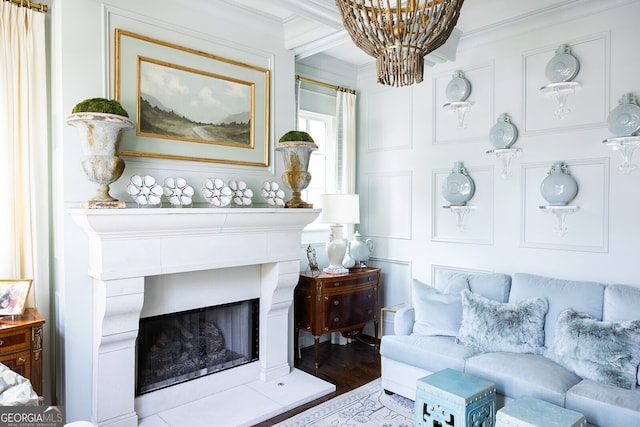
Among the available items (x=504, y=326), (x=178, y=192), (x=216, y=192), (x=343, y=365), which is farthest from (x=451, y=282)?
(x=178, y=192)

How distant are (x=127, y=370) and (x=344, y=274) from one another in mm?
2052

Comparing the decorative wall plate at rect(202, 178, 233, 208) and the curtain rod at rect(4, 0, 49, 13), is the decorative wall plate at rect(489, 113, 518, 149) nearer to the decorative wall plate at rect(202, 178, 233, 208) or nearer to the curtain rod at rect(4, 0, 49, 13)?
the decorative wall plate at rect(202, 178, 233, 208)

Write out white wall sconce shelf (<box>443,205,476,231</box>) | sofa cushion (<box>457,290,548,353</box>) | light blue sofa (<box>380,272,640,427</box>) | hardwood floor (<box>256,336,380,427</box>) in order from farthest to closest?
white wall sconce shelf (<box>443,205,476,231</box>), hardwood floor (<box>256,336,380,427</box>), sofa cushion (<box>457,290,548,353</box>), light blue sofa (<box>380,272,640,427</box>)

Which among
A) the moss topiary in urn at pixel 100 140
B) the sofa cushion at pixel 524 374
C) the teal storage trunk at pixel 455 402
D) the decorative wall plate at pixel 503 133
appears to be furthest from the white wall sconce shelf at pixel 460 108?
the moss topiary in urn at pixel 100 140

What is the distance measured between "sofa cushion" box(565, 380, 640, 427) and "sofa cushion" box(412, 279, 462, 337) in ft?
3.12

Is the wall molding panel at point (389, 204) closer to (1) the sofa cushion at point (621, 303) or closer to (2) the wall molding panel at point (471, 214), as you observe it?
(2) the wall molding panel at point (471, 214)

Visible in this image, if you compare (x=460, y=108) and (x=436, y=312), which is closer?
(x=436, y=312)

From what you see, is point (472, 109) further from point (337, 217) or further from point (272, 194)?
point (272, 194)

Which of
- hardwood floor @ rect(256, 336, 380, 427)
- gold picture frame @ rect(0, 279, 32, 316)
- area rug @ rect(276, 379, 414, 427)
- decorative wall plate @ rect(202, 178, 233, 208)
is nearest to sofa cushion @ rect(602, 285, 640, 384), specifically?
area rug @ rect(276, 379, 414, 427)

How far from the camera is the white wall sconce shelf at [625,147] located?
2928mm

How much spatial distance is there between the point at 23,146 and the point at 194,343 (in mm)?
1798

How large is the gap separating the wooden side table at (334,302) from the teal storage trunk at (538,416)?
1.89m

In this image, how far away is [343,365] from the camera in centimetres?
396

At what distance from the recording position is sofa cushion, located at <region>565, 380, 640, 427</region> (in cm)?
223
